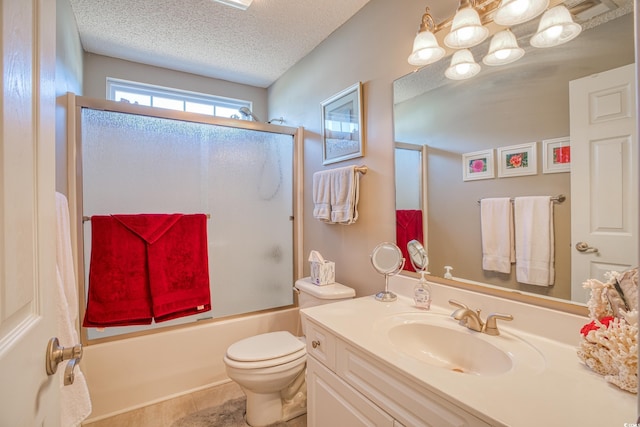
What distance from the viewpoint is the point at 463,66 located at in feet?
4.08

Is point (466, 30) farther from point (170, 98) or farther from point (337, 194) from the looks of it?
point (170, 98)

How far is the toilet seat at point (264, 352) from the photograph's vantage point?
4.89ft

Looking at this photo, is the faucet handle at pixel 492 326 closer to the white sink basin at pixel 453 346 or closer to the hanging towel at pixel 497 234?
the white sink basin at pixel 453 346

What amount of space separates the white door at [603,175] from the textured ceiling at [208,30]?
1.39 m

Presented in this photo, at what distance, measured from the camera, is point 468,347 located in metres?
1.03

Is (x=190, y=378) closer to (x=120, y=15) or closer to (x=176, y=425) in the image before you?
(x=176, y=425)

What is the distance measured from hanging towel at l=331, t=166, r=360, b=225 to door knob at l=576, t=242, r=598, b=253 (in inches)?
41.0

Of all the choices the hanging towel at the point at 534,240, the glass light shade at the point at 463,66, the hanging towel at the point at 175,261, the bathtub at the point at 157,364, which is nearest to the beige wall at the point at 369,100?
the glass light shade at the point at 463,66

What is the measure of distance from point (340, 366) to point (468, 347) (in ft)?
1.50

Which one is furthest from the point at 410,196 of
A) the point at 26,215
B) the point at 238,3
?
the point at 238,3

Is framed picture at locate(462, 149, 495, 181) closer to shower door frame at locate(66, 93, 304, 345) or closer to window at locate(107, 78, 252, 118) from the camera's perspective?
shower door frame at locate(66, 93, 304, 345)

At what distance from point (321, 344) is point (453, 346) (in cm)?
50

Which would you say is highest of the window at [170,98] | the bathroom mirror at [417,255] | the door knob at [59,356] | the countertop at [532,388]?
the window at [170,98]

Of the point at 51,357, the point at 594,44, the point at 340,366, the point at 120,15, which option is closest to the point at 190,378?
the point at 340,366
